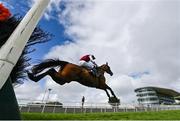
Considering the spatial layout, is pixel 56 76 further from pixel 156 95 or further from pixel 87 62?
pixel 156 95

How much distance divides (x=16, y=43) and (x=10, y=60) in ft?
0.27

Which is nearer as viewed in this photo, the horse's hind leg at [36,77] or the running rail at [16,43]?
the running rail at [16,43]

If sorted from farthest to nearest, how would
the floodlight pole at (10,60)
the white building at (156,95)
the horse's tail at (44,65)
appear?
the white building at (156,95), the horse's tail at (44,65), the floodlight pole at (10,60)

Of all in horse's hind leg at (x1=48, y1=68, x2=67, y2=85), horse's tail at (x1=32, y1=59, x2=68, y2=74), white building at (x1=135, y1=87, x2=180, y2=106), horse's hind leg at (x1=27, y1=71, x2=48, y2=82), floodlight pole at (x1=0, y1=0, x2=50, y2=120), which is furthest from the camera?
white building at (x1=135, y1=87, x2=180, y2=106)

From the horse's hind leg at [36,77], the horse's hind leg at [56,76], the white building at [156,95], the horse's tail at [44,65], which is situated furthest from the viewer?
the white building at [156,95]

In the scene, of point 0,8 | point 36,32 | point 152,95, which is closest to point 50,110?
point 36,32

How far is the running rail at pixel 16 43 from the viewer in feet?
3.82

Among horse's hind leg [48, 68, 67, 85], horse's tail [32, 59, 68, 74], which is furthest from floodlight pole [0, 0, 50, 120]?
horse's hind leg [48, 68, 67, 85]

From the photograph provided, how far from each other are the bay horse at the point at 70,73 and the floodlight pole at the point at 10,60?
490 inches

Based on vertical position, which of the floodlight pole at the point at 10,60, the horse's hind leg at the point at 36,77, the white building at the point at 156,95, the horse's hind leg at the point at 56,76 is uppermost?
the white building at the point at 156,95

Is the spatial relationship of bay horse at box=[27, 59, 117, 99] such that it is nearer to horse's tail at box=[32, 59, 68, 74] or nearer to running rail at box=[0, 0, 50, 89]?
horse's tail at box=[32, 59, 68, 74]

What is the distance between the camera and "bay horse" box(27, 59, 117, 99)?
45.2 feet

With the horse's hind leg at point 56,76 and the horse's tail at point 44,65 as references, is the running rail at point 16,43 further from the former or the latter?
the horse's hind leg at point 56,76

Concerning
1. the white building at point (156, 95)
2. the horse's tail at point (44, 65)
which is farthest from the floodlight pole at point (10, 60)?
the white building at point (156, 95)
